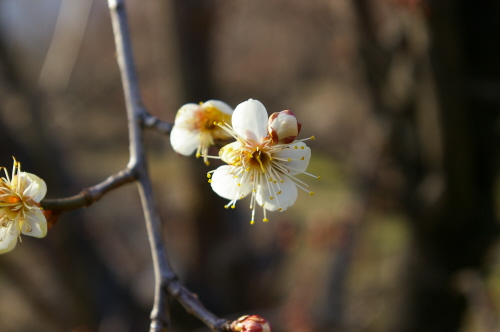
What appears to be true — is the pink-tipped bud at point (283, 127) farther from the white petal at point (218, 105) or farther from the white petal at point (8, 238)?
the white petal at point (8, 238)

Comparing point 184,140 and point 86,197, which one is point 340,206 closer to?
point 184,140

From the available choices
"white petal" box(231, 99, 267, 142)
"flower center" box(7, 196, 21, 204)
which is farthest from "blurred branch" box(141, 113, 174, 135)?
"flower center" box(7, 196, 21, 204)

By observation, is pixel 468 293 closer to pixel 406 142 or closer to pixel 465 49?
pixel 406 142

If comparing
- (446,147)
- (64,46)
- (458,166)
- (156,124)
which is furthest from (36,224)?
(64,46)

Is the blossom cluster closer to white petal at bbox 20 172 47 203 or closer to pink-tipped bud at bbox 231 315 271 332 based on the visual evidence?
pink-tipped bud at bbox 231 315 271 332

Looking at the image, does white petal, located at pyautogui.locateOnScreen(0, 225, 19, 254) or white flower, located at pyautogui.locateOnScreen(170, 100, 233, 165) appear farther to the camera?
white flower, located at pyautogui.locateOnScreen(170, 100, 233, 165)
